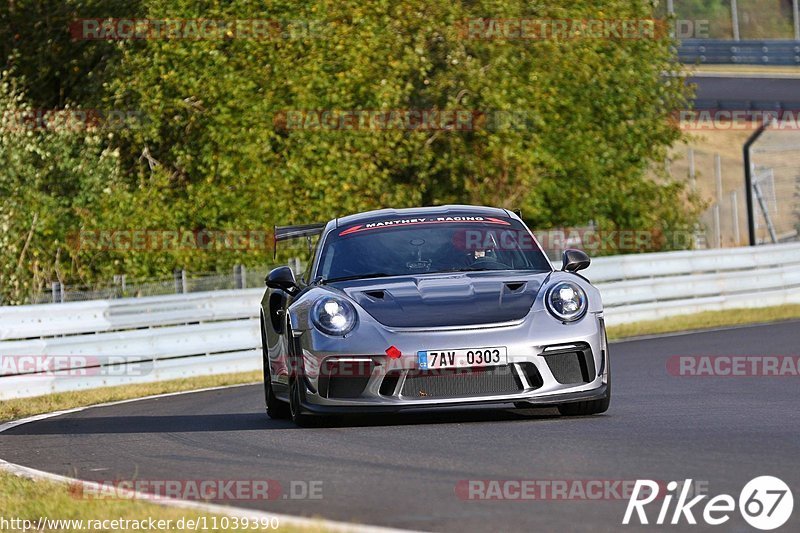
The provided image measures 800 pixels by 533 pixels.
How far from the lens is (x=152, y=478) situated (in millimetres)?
7129

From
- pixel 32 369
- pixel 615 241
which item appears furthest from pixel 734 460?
pixel 615 241

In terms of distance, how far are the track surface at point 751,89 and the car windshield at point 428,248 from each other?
39.7 meters

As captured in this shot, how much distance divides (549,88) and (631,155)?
132 inches

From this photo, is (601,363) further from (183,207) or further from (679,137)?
(679,137)

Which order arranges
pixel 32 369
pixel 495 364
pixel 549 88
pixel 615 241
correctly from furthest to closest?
pixel 615 241 < pixel 549 88 < pixel 32 369 < pixel 495 364

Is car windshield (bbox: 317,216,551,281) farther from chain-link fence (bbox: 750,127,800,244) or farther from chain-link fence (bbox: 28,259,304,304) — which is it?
chain-link fence (bbox: 750,127,800,244)

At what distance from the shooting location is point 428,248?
382 inches

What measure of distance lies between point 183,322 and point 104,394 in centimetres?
A: 244

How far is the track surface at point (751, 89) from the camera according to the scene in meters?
48.3
